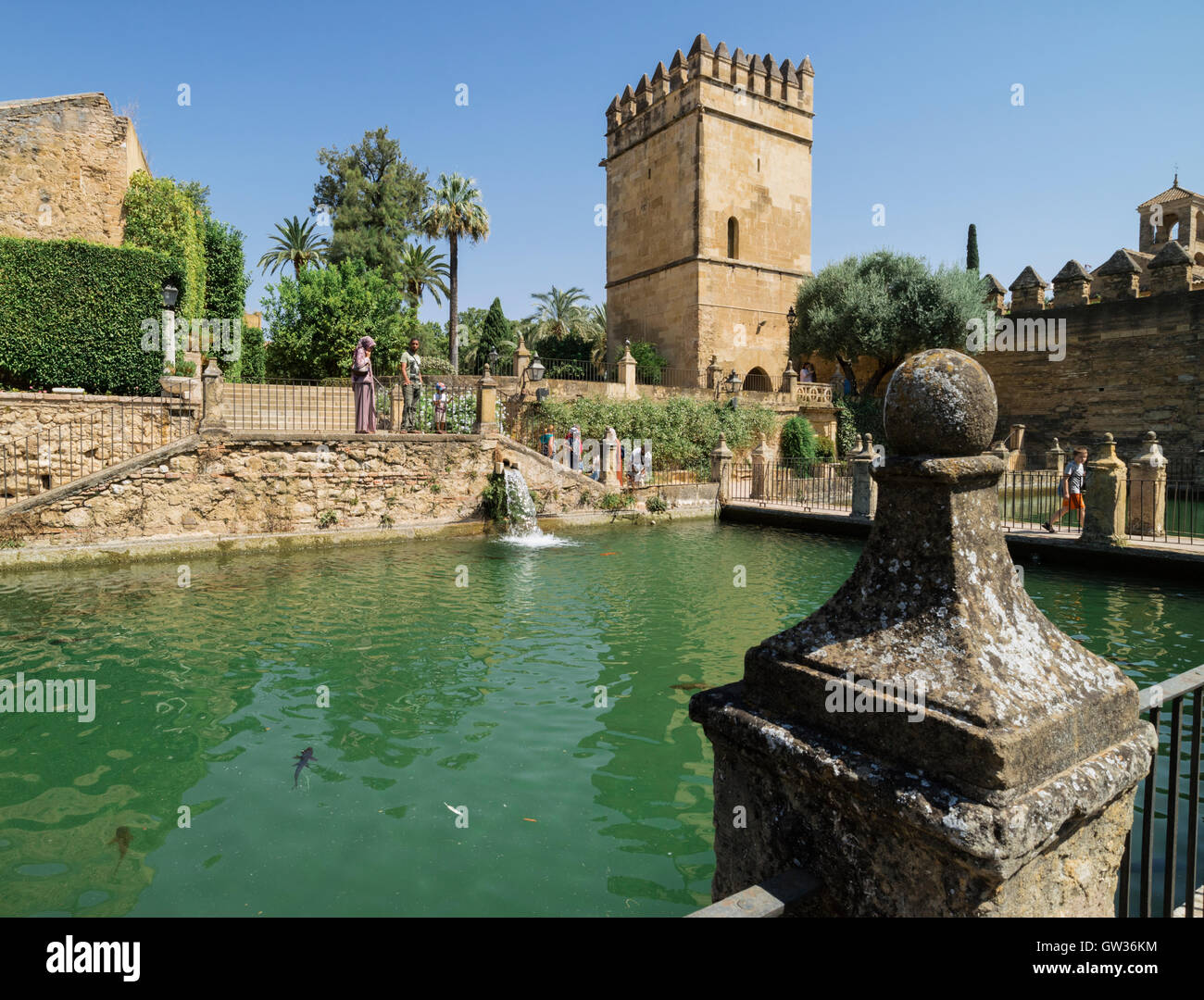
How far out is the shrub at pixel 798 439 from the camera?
27.8m

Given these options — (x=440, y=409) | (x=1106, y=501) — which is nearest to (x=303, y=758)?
(x=1106, y=501)

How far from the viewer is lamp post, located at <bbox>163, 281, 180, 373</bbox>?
15297mm

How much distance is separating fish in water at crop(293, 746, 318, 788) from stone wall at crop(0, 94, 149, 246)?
17.9m

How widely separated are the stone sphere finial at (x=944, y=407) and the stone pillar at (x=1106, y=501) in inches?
492

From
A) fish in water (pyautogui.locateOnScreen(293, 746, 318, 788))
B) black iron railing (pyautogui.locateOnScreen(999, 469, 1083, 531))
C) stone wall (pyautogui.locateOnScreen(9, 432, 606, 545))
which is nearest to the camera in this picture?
fish in water (pyautogui.locateOnScreen(293, 746, 318, 788))

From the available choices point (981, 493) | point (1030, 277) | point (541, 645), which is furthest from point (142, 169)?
point (1030, 277)

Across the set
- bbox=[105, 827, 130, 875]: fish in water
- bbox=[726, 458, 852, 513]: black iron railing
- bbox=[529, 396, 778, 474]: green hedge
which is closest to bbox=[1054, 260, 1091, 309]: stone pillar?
bbox=[529, 396, 778, 474]: green hedge

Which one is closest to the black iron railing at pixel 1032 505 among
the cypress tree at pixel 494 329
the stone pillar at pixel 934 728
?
the stone pillar at pixel 934 728

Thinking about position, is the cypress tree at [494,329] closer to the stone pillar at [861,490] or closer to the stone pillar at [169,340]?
the stone pillar at [169,340]

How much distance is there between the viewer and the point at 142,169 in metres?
19.9

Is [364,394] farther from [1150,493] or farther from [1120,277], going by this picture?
[1120,277]

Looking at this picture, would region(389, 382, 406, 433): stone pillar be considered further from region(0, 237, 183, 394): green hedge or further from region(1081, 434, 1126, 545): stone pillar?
region(1081, 434, 1126, 545): stone pillar

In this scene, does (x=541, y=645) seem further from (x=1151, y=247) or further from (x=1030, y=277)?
(x=1151, y=247)

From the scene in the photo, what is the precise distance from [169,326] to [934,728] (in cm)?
1777
